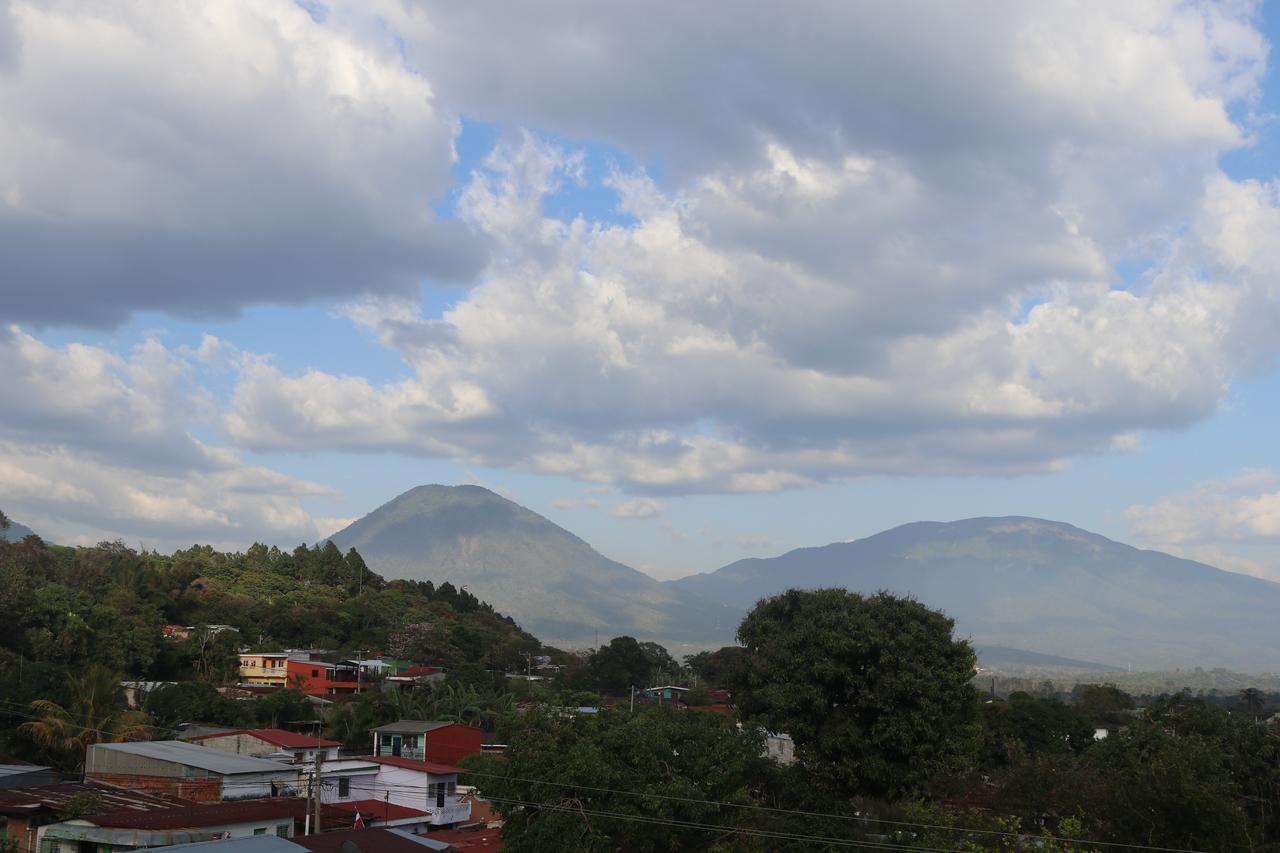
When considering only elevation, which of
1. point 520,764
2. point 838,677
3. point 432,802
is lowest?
point 432,802

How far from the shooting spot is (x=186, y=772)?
3025 cm

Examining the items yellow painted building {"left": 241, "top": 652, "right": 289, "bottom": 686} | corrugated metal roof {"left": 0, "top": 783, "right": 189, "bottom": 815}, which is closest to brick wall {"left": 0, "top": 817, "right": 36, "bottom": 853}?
corrugated metal roof {"left": 0, "top": 783, "right": 189, "bottom": 815}

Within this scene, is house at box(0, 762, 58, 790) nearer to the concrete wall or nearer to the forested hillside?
the concrete wall

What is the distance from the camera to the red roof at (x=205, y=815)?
24078 mm

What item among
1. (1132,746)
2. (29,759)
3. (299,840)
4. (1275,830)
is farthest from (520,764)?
(29,759)

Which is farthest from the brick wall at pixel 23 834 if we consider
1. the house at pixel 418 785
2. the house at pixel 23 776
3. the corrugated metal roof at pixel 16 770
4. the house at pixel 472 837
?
the house at pixel 418 785

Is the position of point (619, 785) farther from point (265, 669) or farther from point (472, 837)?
point (265, 669)

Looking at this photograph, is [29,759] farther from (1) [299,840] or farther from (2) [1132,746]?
(2) [1132,746]

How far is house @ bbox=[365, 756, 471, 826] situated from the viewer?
3744cm

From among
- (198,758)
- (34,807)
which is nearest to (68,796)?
(34,807)

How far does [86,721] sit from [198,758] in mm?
12371

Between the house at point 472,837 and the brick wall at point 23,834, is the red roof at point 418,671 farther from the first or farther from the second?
the brick wall at point 23,834

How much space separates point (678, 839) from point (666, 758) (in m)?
1.97

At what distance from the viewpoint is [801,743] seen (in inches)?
1174
